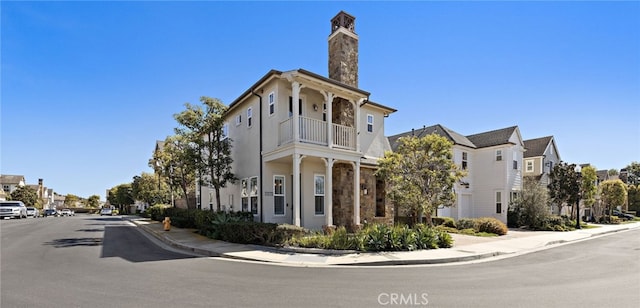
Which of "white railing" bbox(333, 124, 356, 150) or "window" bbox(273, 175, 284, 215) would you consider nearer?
"window" bbox(273, 175, 284, 215)

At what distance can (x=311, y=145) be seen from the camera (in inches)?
565

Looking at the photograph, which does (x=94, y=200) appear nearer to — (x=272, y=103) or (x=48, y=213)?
(x=48, y=213)

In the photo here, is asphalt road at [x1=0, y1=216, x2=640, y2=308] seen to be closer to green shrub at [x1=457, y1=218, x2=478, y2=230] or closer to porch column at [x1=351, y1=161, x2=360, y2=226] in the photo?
porch column at [x1=351, y1=161, x2=360, y2=226]

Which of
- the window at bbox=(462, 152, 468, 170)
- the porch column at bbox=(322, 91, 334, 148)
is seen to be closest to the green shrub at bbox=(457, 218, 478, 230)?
the window at bbox=(462, 152, 468, 170)

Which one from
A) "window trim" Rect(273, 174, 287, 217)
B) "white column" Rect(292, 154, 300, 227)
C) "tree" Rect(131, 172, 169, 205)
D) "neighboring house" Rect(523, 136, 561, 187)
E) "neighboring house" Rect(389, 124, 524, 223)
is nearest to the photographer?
"white column" Rect(292, 154, 300, 227)

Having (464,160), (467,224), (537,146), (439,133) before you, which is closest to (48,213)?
(439,133)

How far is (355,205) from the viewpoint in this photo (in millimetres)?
16250

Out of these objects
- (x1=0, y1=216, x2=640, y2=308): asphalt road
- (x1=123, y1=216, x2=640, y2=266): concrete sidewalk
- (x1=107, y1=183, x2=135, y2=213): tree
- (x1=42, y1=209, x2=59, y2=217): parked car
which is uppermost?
(x1=0, y1=216, x2=640, y2=308): asphalt road

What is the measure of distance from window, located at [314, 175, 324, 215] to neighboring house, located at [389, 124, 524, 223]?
1357 centimetres

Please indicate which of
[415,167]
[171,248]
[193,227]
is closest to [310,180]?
[415,167]

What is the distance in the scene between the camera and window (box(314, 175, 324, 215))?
1658 cm

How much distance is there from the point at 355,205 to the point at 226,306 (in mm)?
11002

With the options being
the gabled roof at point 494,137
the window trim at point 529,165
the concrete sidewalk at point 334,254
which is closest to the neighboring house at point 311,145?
the concrete sidewalk at point 334,254

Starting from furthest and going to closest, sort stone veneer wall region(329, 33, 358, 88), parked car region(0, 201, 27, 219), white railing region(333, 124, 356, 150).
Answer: parked car region(0, 201, 27, 219), stone veneer wall region(329, 33, 358, 88), white railing region(333, 124, 356, 150)
